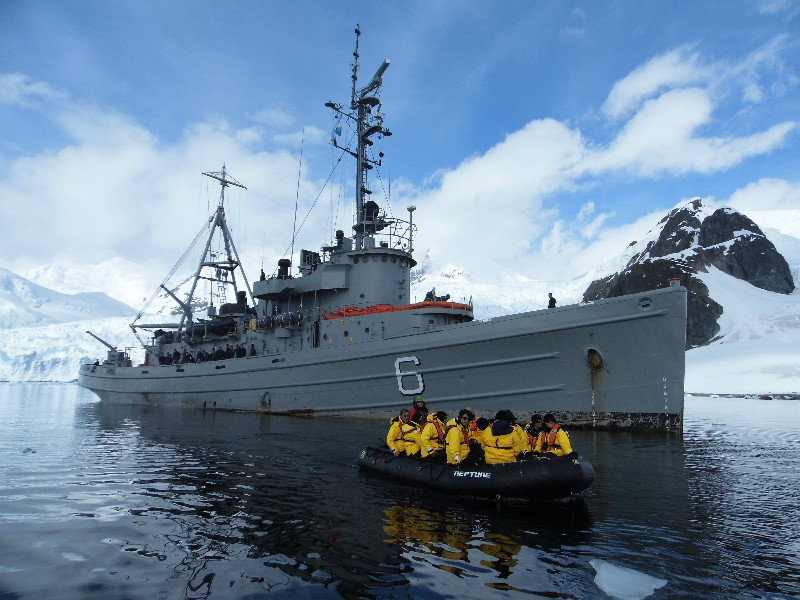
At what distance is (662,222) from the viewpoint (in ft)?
424

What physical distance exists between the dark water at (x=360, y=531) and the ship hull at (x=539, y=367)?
4.33 metres

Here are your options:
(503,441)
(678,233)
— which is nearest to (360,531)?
(503,441)

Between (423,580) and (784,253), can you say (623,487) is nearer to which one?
(423,580)

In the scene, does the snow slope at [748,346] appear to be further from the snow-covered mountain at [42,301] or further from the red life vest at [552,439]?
the snow-covered mountain at [42,301]

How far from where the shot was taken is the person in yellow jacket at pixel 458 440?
885cm

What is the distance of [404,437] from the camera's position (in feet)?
33.1

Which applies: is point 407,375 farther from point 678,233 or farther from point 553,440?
point 678,233

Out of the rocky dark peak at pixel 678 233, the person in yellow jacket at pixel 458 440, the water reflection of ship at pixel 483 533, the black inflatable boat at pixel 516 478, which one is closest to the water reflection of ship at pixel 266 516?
the water reflection of ship at pixel 483 533

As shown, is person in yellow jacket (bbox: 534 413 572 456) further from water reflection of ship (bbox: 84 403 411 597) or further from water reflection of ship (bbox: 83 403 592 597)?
water reflection of ship (bbox: 84 403 411 597)

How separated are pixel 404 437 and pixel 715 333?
96.0 metres

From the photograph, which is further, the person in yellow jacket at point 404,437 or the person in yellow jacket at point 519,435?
the person in yellow jacket at point 404,437

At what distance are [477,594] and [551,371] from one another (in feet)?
44.4

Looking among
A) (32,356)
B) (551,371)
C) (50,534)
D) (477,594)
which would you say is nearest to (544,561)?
(477,594)

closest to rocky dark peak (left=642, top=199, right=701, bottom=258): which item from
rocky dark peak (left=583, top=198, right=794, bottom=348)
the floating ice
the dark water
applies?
rocky dark peak (left=583, top=198, right=794, bottom=348)
